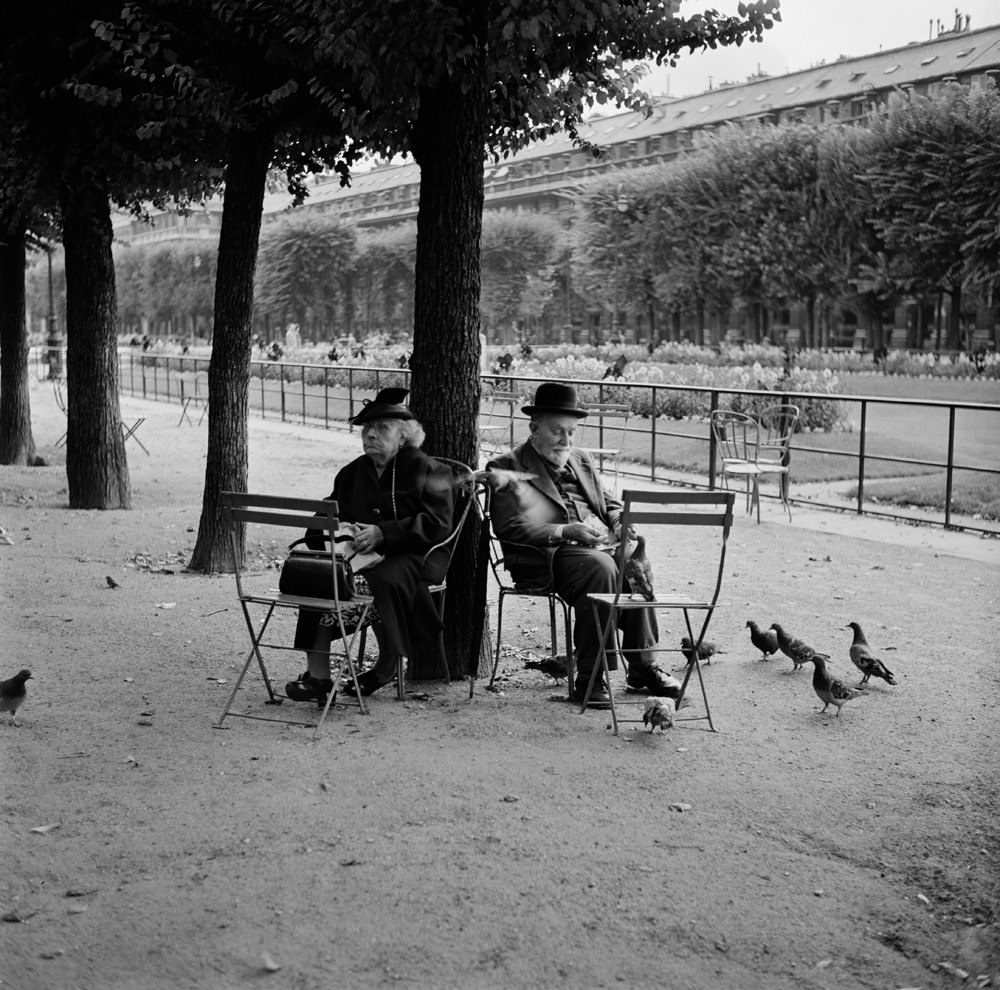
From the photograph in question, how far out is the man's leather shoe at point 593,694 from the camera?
6457mm

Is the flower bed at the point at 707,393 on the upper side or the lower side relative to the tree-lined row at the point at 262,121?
lower

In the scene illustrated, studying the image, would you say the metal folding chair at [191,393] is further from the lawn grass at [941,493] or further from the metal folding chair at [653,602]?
the metal folding chair at [653,602]

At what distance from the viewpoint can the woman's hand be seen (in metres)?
6.29

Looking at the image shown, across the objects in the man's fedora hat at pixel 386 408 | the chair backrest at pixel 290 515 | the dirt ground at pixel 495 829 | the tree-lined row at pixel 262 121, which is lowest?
the dirt ground at pixel 495 829

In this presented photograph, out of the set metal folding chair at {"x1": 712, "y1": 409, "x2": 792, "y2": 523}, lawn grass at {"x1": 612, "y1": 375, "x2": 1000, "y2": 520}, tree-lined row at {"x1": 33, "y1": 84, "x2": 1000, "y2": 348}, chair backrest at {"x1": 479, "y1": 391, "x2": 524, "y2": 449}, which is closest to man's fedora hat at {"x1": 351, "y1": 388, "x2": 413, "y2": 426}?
metal folding chair at {"x1": 712, "y1": 409, "x2": 792, "y2": 523}

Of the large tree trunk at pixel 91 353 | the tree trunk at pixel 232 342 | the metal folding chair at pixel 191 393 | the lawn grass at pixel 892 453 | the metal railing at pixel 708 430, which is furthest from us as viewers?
the metal folding chair at pixel 191 393

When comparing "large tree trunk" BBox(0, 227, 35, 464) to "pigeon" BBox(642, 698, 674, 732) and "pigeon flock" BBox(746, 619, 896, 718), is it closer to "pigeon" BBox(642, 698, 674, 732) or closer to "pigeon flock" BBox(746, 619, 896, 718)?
"pigeon flock" BBox(746, 619, 896, 718)

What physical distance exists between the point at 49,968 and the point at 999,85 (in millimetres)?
44627

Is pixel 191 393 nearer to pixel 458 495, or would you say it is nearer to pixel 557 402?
pixel 458 495

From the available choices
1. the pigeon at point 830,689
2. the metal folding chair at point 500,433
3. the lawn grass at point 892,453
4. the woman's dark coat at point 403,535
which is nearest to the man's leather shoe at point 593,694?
the woman's dark coat at point 403,535

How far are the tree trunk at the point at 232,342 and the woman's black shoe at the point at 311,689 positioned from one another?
12.5ft

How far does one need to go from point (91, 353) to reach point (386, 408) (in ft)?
25.3

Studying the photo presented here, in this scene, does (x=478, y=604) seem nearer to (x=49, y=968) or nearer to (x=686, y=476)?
(x=49, y=968)

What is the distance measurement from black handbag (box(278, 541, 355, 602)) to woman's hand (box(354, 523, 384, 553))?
0.10 meters
